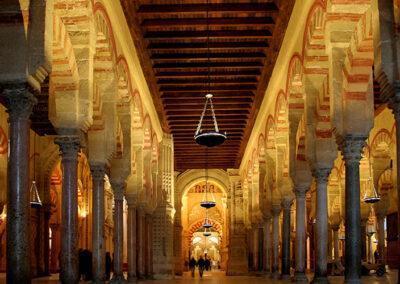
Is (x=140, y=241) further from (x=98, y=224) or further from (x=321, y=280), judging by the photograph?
(x=321, y=280)

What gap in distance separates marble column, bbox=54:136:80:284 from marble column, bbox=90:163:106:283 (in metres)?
2.03

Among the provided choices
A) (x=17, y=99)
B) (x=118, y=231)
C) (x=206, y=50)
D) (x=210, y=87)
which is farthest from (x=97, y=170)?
(x=210, y=87)

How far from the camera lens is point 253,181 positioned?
22.9m

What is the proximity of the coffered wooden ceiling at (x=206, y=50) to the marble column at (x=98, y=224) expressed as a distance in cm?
265

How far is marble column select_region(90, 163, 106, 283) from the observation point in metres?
11.6

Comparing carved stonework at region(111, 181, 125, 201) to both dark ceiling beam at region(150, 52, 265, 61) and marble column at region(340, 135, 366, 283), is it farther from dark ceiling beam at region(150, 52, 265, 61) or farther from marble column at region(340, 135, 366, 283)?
marble column at region(340, 135, 366, 283)

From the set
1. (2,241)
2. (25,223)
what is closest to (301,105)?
(25,223)

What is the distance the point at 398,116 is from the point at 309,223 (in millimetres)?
22878

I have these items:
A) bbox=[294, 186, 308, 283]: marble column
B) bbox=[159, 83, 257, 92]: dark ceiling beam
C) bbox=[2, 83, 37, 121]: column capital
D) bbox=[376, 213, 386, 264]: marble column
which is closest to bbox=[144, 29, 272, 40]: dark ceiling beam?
bbox=[294, 186, 308, 283]: marble column

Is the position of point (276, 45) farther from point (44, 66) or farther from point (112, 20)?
point (44, 66)

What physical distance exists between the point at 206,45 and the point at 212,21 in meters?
1.29

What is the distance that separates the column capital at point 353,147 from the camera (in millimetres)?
9812

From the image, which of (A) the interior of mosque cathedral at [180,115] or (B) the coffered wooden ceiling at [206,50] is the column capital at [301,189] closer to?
(A) the interior of mosque cathedral at [180,115]

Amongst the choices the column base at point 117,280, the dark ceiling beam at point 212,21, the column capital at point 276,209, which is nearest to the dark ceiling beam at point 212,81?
the dark ceiling beam at point 212,21
